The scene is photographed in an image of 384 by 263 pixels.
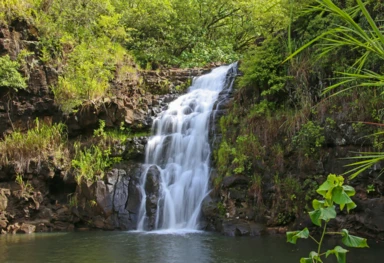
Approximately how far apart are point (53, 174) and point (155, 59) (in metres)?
8.36

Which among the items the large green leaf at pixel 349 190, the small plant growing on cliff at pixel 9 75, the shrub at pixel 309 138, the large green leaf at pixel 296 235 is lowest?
the large green leaf at pixel 296 235

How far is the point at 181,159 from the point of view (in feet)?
43.6

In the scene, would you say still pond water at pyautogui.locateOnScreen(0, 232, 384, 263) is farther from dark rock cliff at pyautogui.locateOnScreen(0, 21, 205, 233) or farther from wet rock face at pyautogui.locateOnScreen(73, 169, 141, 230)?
dark rock cliff at pyautogui.locateOnScreen(0, 21, 205, 233)

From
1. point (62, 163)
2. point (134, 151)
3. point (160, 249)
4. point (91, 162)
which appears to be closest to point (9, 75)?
point (62, 163)

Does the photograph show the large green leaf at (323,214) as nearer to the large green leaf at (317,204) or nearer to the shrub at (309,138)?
the large green leaf at (317,204)

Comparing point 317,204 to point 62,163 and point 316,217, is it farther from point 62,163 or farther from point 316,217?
point 62,163

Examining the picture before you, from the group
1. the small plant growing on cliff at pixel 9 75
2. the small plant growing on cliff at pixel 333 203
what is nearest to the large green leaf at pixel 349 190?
the small plant growing on cliff at pixel 333 203

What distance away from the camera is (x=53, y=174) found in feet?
43.2

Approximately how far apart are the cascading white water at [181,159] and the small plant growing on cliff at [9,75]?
15.7ft

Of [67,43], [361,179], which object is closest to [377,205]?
[361,179]

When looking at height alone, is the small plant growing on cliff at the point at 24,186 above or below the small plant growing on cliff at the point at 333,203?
below

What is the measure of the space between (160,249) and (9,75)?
28.6ft

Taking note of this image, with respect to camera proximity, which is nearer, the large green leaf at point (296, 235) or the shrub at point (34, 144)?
the large green leaf at point (296, 235)

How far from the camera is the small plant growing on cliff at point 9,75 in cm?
1395
